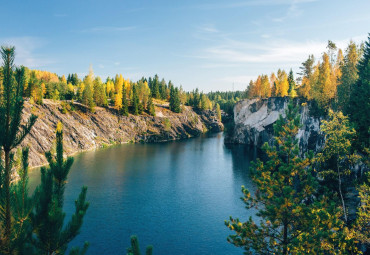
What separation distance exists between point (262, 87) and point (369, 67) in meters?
86.3

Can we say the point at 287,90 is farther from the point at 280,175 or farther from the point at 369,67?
the point at 280,175

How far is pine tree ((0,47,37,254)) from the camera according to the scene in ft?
22.6

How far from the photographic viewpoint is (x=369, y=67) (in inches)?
1422

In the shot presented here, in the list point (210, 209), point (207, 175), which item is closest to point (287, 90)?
point (207, 175)

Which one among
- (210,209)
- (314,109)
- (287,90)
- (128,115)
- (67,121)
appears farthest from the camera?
(128,115)

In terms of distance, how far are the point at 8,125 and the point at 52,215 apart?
2878 mm

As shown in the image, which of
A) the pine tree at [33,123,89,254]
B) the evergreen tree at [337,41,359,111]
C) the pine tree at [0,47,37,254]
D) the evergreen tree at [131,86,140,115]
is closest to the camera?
the pine tree at [0,47,37,254]

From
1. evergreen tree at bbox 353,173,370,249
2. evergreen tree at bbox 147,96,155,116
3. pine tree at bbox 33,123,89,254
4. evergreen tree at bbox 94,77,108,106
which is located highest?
evergreen tree at bbox 94,77,108,106

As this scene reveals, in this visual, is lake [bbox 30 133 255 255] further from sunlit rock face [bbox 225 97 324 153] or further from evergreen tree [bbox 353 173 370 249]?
sunlit rock face [bbox 225 97 324 153]

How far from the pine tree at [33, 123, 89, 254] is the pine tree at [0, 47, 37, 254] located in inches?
30.3

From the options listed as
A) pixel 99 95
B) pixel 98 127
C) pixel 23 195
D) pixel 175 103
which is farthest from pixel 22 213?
pixel 175 103

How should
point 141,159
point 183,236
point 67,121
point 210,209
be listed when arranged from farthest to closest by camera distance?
point 67,121 → point 141,159 → point 210,209 → point 183,236

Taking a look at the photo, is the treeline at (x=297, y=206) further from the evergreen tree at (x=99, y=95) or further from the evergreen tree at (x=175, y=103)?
the evergreen tree at (x=175, y=103)

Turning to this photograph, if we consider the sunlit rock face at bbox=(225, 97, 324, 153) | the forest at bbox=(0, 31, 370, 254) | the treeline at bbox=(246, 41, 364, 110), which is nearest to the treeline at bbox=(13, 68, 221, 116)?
the sunlit rock face at bbox=(225, 97, 324, 153)
